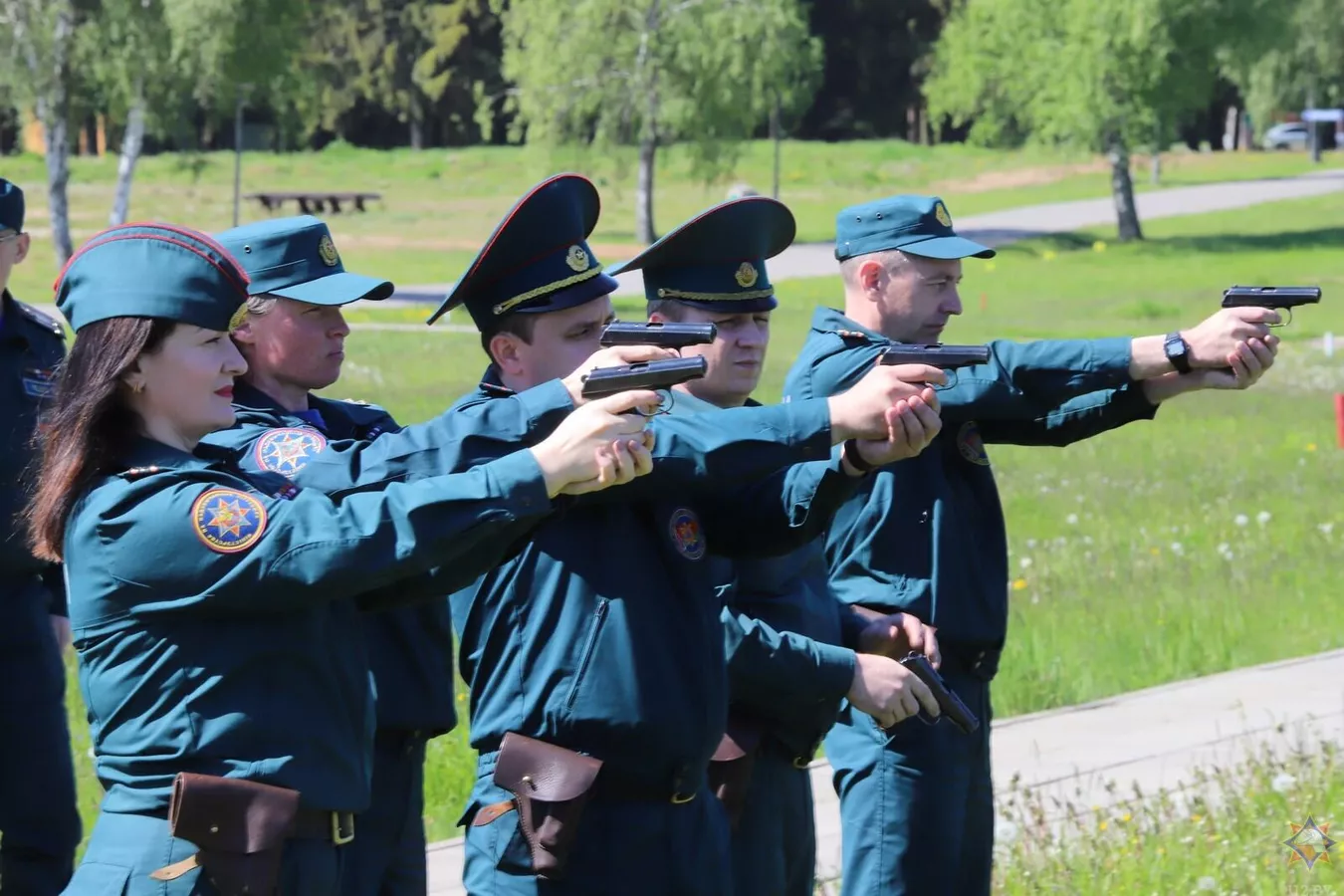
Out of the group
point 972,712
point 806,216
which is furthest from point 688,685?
point 806,216

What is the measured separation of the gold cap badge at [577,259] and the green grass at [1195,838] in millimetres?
2896

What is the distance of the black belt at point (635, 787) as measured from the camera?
13.5 feet

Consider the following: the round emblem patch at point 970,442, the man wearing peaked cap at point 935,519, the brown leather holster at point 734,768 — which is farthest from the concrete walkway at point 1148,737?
the brown leather holster at point 734,768

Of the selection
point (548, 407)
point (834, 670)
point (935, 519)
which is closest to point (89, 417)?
point (548, 407)

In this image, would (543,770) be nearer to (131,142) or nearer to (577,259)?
(577,259)

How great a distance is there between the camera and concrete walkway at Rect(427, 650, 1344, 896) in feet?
25.5

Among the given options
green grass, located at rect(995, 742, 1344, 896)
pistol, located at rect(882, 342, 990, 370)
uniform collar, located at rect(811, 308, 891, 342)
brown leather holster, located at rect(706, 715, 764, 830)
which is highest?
pistol, located at rect(882, 342, 990, 370)

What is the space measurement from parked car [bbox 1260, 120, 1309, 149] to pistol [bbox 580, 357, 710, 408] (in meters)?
86.7

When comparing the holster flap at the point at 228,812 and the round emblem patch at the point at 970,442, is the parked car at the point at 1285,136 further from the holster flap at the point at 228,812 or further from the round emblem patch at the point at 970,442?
the holster flap at the point at 228,812

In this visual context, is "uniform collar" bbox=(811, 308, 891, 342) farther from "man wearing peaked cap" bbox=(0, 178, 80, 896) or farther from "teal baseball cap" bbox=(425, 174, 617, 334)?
"man wearing peaked cap" bbox=(0, 178, 80, 896)

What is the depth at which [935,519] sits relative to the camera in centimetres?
546

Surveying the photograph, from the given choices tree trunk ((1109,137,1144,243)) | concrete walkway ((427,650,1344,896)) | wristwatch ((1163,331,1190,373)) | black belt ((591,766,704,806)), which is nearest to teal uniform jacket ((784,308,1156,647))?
wristwatch ((1163,331,1190,373))

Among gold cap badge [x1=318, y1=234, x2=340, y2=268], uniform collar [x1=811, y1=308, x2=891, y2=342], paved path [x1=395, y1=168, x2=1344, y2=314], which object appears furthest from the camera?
paved path [x1=395, y1=168, x2=1344, y2=314]

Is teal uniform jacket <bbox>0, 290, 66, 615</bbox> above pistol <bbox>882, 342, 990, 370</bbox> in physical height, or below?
below
